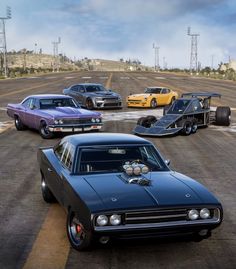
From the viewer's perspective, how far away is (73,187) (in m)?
6.16

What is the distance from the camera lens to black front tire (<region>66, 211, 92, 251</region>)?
5664 millimetres

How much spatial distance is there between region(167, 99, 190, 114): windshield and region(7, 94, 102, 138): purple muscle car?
9.91 ft

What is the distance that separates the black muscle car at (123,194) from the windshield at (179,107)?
10.3m

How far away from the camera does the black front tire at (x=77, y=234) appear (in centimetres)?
566

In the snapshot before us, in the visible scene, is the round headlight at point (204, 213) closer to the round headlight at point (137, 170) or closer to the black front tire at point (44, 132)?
the round headlight at point (137, 170)

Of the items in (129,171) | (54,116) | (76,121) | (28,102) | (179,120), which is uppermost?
Answer: (129,171)

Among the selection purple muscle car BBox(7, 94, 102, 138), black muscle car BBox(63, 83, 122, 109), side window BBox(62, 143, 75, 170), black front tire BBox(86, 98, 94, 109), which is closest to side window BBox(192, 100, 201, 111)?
purple muscle car BBox(7, 94, 102, 138)

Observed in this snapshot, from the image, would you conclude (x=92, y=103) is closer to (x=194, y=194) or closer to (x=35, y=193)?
(x=35, y=193)

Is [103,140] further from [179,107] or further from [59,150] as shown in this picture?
[179,107]

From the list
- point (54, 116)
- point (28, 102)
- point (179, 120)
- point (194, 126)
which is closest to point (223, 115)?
point (194, 126)

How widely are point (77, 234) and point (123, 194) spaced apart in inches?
34.8

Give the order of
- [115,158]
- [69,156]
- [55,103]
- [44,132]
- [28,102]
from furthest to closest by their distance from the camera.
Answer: [28,102] → [55,103] → [44,132] → [69,156] → [115,158]

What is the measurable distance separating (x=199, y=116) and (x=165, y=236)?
13.3 m

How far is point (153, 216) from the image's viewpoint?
552cm
